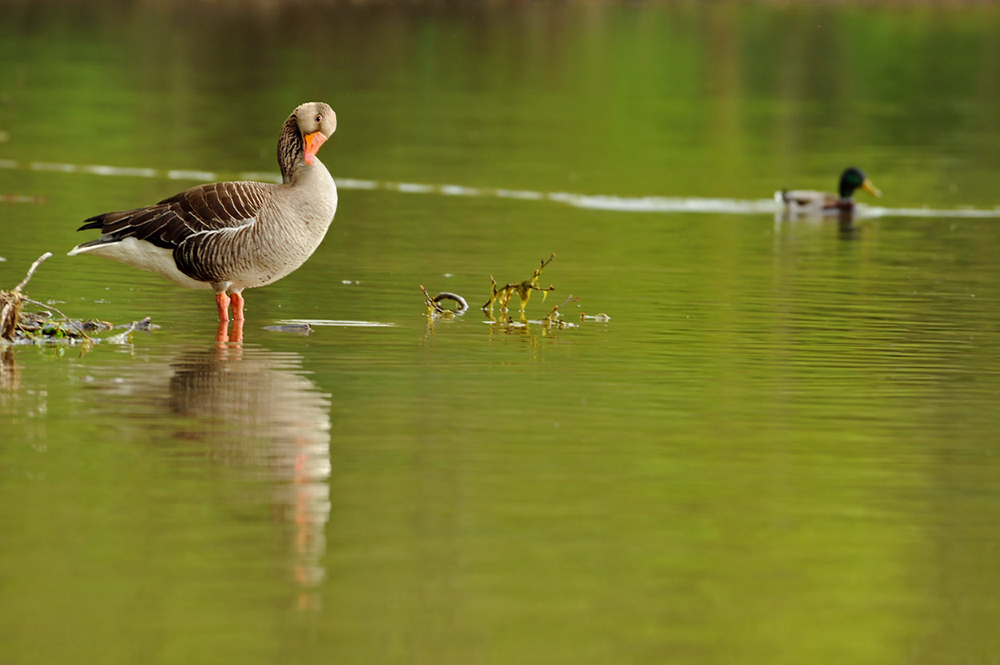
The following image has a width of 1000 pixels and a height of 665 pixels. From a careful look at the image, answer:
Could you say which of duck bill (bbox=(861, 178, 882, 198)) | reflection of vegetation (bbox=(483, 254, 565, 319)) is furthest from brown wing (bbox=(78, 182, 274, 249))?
duck bill (bbox=(861, 178, 882, 198))

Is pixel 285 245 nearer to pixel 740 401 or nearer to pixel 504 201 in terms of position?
pixel 740 401

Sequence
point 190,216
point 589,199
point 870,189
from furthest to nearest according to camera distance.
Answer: point 870,189
point 589,199
point 190,216

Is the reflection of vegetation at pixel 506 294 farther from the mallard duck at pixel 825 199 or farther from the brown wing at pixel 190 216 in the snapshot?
the mallard duck at pixel 825 199

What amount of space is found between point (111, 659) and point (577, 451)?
3.94 m

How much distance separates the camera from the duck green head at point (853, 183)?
87.4 feet

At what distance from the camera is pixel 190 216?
13.6 m

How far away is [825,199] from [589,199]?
3272 millimetres

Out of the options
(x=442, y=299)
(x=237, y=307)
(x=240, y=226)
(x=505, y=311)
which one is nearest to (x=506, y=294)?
(x=505, y=311)

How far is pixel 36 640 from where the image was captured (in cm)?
675

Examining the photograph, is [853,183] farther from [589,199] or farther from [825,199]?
[589,199]

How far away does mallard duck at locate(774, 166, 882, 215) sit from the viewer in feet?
84.7

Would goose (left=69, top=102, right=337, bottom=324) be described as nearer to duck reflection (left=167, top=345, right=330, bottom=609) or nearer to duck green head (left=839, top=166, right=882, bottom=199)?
duck reflection (left=167, top=345, right=330, bottom=609)

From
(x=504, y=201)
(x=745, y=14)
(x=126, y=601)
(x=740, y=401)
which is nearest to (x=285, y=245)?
(x=740, y=401)

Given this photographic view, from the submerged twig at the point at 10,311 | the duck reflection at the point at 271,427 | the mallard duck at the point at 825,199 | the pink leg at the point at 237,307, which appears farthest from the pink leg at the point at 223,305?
the mallard duck at the point at 825,199
